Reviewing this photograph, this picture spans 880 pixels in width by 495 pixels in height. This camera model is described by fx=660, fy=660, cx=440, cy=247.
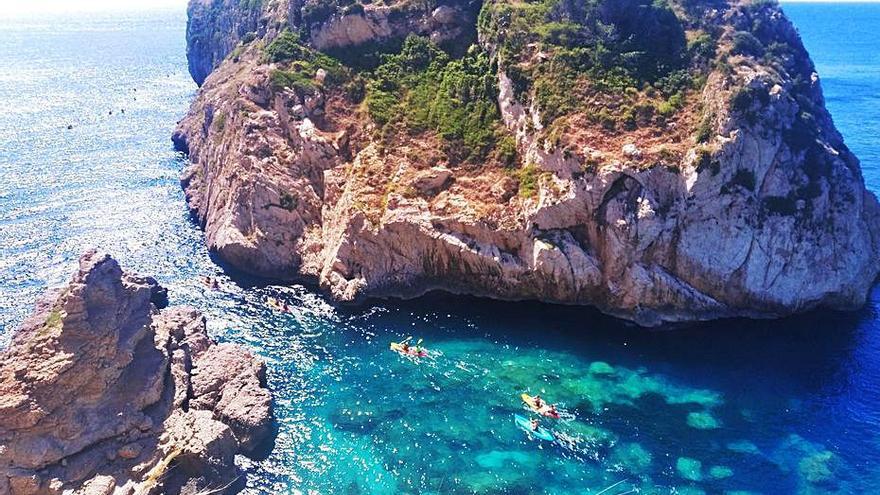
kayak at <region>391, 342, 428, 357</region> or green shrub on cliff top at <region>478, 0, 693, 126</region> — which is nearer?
kayak at <region>391, 342, 428, 357</region>

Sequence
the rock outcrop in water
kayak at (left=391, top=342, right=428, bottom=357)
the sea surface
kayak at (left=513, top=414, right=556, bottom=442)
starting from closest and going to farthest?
the rock outcrop in water, the sea surface, kayak at (left=513, top=414, right=556, bottom=442), kayak at (left=391, top=342, right=428, bottom=357)

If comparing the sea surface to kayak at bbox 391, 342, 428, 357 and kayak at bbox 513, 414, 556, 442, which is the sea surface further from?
kayak at bbox 391, 342, 428, 357

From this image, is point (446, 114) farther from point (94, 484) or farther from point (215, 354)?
point (94, 484)

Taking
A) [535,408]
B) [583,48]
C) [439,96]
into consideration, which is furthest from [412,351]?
[583,48]

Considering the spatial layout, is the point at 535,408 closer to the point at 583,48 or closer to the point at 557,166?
the point at 557,166

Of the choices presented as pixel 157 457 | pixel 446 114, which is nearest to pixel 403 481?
pixel 157 457

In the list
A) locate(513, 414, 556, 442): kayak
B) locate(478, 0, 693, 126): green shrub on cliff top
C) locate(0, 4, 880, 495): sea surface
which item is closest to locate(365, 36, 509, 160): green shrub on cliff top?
locate(478, 0, 693, 126): green shrub on cliff top
